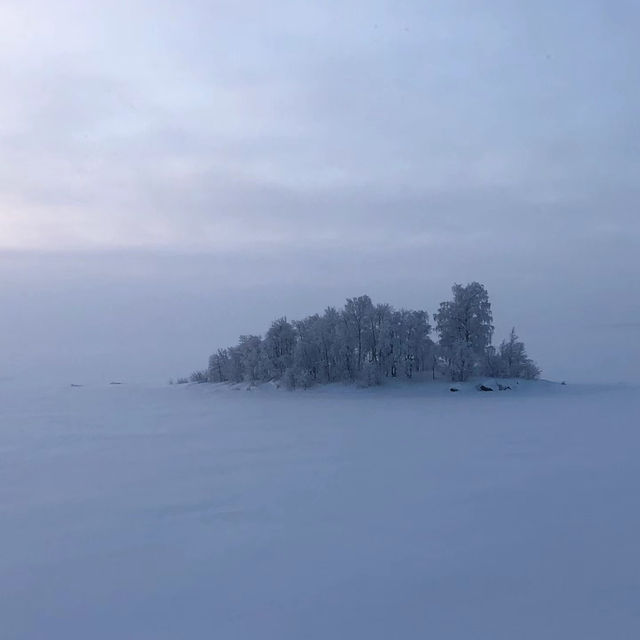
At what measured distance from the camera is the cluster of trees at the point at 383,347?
2055 centimetres

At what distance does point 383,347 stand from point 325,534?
1513 cm

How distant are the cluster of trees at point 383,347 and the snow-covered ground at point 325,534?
9.03 m

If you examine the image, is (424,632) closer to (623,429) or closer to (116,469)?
(116,469)

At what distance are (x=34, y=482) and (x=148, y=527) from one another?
2.56 m

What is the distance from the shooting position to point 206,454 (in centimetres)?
948

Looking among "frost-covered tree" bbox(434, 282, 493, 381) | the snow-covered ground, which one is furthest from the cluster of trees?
the snow-covered ground

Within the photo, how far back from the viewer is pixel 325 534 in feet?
18.5

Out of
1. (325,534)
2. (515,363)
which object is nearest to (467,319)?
(515,363)

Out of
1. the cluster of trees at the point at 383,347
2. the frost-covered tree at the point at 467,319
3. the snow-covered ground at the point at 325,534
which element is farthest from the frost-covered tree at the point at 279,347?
the snow-covered ground at the point at 325,534

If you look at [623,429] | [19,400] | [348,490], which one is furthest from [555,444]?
[19,400]

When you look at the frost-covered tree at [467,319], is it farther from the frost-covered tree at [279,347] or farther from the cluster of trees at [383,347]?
the frost-covered tree at [279,347]

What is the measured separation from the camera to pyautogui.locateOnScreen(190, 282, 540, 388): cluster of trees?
20547mm

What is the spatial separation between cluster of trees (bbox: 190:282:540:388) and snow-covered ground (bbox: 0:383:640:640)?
29.6ft

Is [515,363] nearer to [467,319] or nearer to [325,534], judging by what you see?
[467,319]
